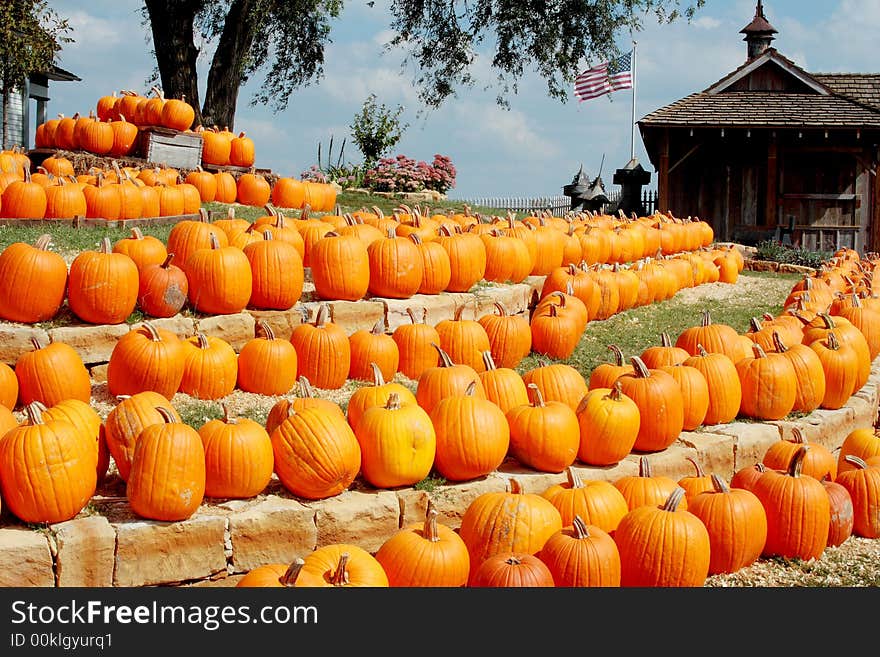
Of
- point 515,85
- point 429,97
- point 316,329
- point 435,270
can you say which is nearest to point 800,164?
point 515,85

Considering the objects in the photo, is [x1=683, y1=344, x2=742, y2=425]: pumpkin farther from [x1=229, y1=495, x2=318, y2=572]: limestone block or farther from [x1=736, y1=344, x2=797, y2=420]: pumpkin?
[x1=229, y1=495, x2=318, y2=572]: limestone block

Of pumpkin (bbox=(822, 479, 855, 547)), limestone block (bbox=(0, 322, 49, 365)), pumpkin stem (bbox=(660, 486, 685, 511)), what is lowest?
pumpkin (bbox=(822, 479, 855, 547))

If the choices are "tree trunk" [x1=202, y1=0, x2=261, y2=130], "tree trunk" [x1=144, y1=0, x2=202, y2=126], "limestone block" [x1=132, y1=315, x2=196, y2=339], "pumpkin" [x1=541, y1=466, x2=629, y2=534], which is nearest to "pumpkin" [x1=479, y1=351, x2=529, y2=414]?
"pumpkin" [x1=541, y1=466, x2=629, y2=534]

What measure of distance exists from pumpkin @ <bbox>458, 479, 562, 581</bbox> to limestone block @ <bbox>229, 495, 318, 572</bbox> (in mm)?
709

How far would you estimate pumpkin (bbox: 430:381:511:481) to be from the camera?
493cm

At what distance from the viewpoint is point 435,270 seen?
777cm

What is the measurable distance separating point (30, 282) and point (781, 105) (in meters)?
19.6

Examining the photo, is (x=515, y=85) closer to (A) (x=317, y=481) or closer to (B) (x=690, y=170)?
(B) (x=690, y=170)

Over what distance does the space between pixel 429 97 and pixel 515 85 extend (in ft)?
6.54

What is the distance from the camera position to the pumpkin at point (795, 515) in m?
4.95

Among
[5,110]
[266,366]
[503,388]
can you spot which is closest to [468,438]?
[503,388]

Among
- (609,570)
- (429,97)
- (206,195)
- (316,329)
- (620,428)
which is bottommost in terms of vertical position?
(609,570)

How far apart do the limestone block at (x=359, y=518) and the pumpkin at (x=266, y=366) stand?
4.60ft

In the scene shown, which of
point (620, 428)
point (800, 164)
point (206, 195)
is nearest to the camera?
point (620, 428)
